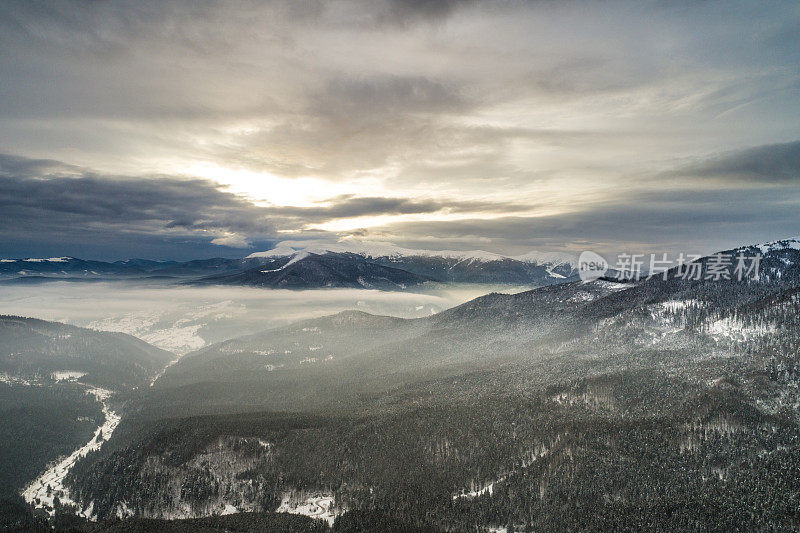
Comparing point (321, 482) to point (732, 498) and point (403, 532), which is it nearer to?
point (403, 532)

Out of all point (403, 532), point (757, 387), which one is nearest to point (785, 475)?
point (757, 387)

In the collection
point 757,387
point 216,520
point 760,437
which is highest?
point 757,387

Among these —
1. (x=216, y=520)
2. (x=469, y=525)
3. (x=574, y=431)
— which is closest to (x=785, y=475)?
(x=574, y=431)

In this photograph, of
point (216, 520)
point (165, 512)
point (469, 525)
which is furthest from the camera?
point (165, 512)

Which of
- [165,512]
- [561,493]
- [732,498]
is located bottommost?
[165,512]

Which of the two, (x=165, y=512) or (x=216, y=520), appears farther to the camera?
(x=165, y=512)

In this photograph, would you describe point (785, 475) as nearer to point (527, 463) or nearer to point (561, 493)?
point (561, 493)

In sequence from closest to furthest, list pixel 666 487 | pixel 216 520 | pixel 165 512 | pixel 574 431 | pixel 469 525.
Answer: pixel 666 487 < pixel 469 525 < pixel 216 520 < pixel 574 431 < pixel 165 512

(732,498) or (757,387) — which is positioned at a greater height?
(757,387)

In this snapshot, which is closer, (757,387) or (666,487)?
(666,487)
